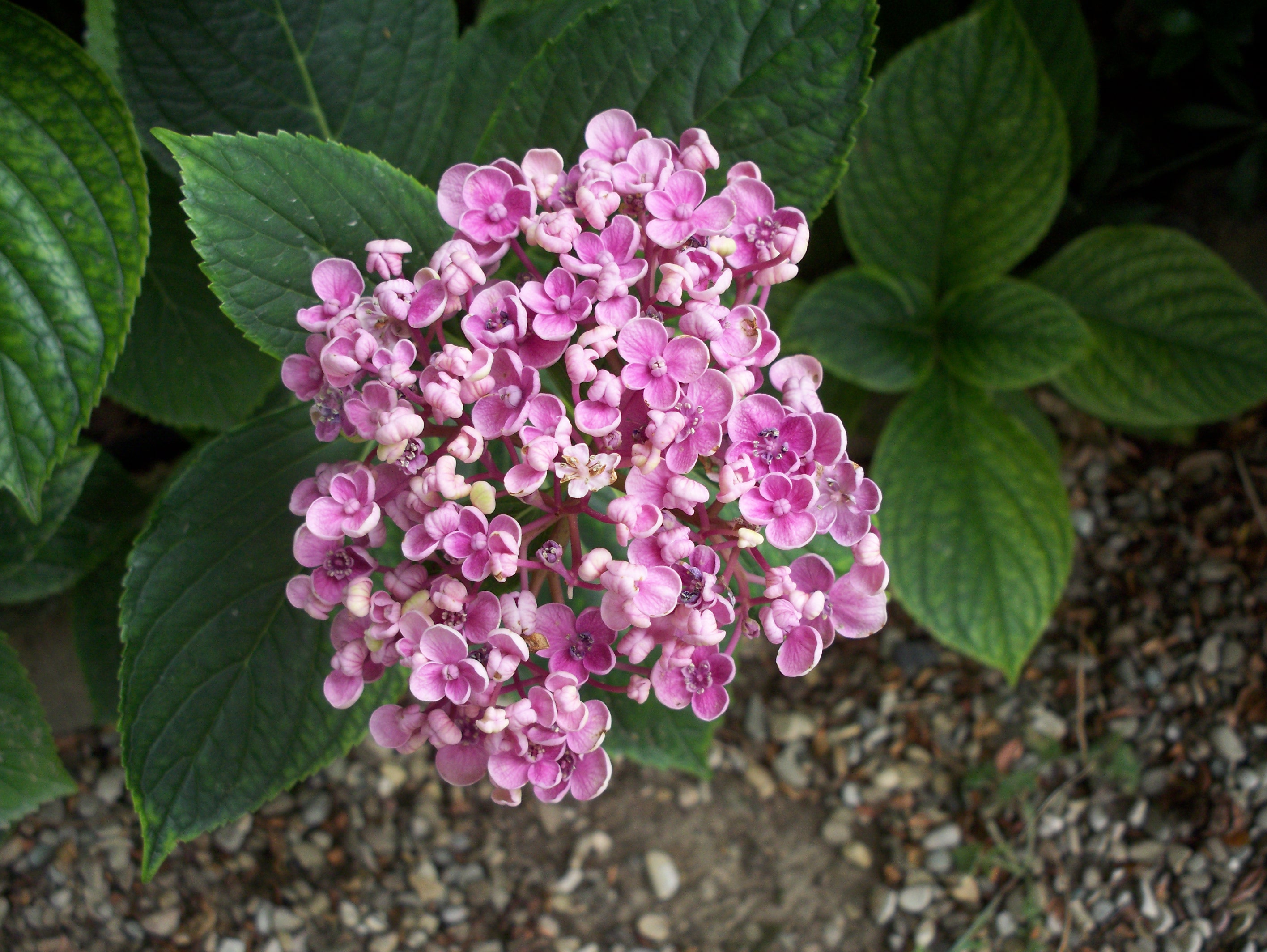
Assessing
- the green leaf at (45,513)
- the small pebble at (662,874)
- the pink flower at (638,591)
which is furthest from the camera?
the small pebble at (662,874)

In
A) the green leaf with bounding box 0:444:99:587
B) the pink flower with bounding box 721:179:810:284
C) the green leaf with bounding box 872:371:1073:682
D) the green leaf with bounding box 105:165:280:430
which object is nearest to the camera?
the pink flower with bounding box 721:179:810:284

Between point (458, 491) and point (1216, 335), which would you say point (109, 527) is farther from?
point (1216, 335)

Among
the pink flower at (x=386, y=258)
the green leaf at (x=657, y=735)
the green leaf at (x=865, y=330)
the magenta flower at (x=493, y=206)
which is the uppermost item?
the magenta flower at (x=493, y=206)

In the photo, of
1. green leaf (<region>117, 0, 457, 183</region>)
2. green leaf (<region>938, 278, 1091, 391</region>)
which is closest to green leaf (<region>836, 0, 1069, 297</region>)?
green leaf (<region>938, 278, 1091, 391</region>)

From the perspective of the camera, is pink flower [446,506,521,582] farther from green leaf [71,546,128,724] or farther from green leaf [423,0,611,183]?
green leaf [71,546,128,724]

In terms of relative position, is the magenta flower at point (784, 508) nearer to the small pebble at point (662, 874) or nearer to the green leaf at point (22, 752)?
the green leaf at point (22, 752)

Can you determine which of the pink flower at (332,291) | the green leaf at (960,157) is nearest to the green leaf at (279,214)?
the pink flower at (332,291)

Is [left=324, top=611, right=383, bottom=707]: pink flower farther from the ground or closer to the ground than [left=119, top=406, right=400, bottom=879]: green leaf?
farther from the ground

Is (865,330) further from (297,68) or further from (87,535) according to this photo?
(87,535)

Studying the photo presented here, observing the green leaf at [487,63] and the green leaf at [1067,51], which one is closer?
the green leaf at [487,63]
